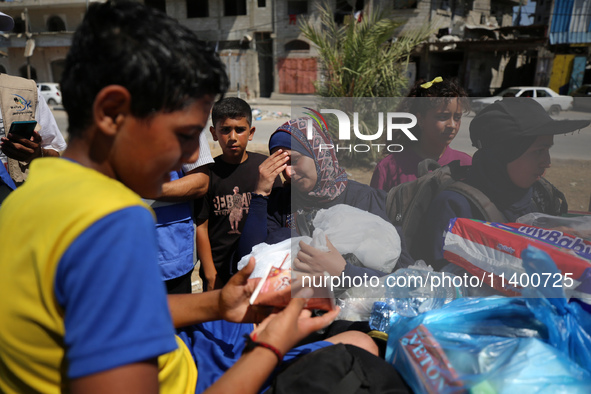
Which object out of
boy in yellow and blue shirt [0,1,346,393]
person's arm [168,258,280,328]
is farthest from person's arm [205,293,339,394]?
boy in yellow and blue shirt [0,1,346,393]

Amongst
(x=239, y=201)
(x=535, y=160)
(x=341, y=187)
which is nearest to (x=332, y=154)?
(x=341, y=187)

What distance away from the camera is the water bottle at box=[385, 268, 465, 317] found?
150 centimetres

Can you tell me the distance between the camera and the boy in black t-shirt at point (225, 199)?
2.53m

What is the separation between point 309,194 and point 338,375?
85cm

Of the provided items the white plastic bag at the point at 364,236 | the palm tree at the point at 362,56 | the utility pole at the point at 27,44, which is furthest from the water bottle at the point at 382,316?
the utility pole at the point at 27,44

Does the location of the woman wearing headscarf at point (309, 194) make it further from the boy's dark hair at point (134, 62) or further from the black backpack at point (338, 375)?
the boy's dark hair at point (134, 62)

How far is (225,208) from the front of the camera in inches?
99.8

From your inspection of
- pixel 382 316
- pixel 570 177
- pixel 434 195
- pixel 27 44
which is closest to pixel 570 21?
pixel 570 177

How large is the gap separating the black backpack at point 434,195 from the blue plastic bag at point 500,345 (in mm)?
311

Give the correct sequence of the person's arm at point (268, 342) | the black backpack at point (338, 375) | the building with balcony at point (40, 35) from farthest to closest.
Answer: the building with balcony at point (40, 35) < the black backpack at point (338, 375) < the person's arm at point (268, 342)

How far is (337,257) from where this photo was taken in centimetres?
155

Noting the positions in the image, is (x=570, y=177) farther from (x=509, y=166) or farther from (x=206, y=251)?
(x=206, y=251)

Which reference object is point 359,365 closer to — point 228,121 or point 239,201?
point 239,201

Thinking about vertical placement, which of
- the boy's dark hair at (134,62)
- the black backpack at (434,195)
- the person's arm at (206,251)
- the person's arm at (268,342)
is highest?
the boy's dark hair at (134,62)
